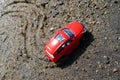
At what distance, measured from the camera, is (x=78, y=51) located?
32.4ft

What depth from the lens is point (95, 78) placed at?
934cm

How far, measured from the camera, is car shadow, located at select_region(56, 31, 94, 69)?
32.1ft

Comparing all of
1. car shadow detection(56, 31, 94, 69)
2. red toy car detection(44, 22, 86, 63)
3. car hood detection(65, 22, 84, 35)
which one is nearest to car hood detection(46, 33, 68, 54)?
red toy car detection(44, 22, 86, 63)

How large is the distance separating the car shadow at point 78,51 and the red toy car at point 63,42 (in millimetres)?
Result: 155

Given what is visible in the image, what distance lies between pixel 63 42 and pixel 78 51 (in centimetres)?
64

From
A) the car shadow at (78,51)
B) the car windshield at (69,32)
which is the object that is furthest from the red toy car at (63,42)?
the car shadow at (78,51)

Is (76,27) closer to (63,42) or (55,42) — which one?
(63,42)

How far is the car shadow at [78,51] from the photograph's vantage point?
9.78 meters

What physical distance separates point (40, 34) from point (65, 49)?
4.14 feet

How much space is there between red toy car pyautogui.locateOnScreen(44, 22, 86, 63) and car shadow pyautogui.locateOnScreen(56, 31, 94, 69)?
15 centimetres

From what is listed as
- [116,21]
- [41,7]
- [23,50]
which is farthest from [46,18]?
[116,21]

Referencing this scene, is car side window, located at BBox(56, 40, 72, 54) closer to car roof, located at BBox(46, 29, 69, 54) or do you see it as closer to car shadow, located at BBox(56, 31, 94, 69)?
car roof, located at BBox(46, 29, 69, 54)

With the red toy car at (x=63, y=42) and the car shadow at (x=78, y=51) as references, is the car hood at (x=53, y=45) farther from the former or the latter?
the car shadow at (x=78, y=51)

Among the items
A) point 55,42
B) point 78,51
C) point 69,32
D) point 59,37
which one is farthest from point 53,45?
point 78,51
